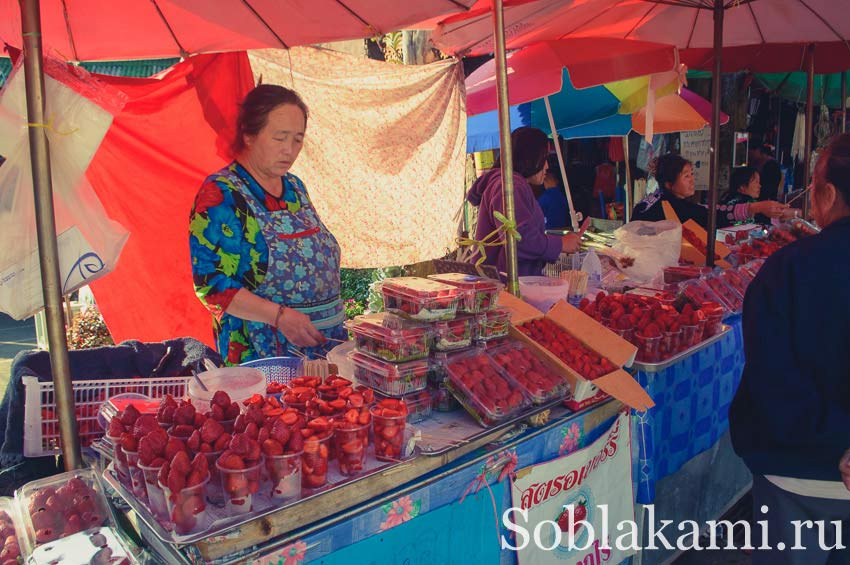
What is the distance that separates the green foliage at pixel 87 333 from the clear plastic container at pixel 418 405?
517cm

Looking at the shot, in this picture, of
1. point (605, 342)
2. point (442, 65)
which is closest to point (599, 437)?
point (605, 342)

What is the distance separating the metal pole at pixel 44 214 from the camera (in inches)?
64.2

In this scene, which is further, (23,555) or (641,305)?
(641,305)

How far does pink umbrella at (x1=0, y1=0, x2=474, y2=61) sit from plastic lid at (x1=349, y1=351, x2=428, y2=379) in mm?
1516

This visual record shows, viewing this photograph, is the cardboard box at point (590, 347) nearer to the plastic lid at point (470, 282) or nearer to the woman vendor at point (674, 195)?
the plastic lid at point (470, 282)

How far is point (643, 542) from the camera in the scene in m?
2.52

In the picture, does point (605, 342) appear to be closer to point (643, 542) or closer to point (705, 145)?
point (643, 542)

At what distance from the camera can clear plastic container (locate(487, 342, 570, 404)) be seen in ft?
6.47

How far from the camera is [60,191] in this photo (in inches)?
68.9

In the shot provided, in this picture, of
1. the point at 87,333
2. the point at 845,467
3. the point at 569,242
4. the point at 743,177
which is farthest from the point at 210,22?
the point at 743,177

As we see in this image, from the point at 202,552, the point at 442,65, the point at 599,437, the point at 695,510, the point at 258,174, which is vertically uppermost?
the point at 442,65

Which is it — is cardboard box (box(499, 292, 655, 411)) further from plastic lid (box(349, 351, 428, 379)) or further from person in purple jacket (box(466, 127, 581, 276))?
person in purple jacket (box(466, 127, 581, 276))

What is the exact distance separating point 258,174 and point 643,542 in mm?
2114

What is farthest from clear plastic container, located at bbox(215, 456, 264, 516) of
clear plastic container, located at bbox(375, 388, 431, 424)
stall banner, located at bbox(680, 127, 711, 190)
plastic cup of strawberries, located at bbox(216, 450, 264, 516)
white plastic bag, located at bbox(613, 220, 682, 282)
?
stall banner, located at bbox(680, 127, 711, 190)
